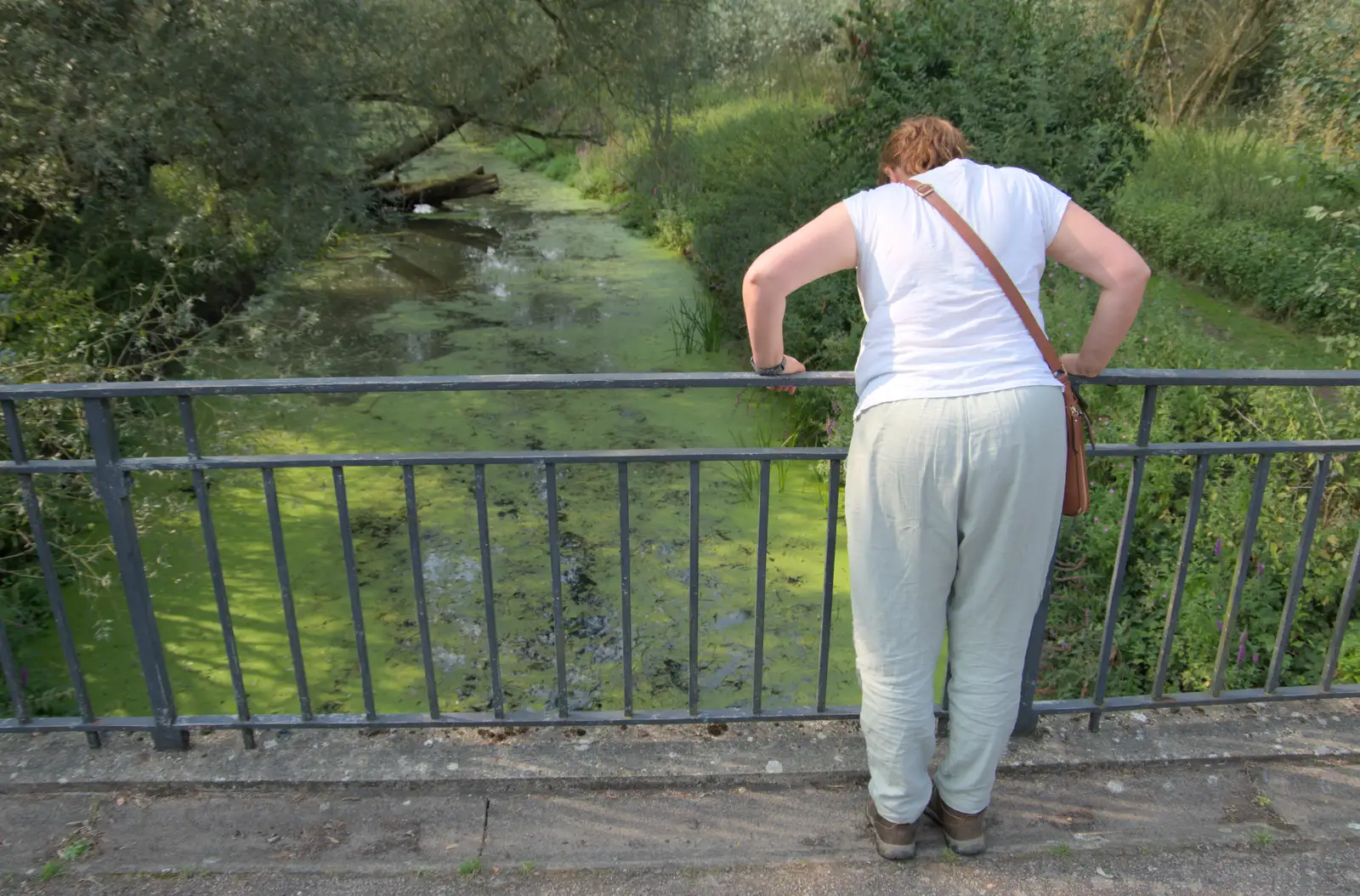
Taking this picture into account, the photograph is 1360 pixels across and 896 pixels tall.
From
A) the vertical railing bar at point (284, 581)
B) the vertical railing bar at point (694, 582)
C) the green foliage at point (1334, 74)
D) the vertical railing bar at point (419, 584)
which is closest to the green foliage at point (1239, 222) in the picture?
the green foliage at point (1334, 74)

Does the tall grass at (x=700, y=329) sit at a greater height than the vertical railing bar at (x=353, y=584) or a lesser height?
lesser

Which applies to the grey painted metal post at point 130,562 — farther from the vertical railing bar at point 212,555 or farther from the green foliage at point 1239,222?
the green foliage at point 1239,222

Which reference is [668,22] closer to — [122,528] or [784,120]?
[784,120]

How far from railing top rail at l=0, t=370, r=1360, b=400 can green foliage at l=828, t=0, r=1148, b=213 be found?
3750mm

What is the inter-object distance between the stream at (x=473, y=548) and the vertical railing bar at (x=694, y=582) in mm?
1231

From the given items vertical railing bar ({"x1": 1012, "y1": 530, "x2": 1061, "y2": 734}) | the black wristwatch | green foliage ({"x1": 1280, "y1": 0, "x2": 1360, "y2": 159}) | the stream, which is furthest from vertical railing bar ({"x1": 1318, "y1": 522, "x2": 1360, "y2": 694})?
green foliage ({"x1": 1280, "y1": 0, "x2": 1360, "y2": 159})

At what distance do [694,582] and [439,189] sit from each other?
1374 cm

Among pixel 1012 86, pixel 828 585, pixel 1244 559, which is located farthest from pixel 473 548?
pixel 1012 86

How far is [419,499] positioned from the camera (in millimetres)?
5316

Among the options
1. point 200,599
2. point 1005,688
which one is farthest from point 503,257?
point 1005,688

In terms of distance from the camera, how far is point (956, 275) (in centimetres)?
178

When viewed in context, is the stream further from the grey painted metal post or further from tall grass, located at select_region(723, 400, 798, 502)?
the grey painted metal post

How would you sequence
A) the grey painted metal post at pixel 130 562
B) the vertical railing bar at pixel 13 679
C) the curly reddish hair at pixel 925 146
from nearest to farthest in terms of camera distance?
the curly reddish hair at pixel 925 146
the grey painted metal post at pixel 130 562
the vertical railing bar at pixel 13 679

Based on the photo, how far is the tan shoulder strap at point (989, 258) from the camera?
176 cm
